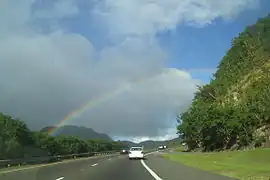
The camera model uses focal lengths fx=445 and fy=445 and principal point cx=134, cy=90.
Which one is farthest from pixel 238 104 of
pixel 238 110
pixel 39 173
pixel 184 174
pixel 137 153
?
pixel 39 173

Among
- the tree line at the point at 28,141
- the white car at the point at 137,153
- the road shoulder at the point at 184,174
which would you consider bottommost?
the road shoulder at the point at 184,174

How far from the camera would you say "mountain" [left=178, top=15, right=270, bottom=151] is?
73812 millimetres


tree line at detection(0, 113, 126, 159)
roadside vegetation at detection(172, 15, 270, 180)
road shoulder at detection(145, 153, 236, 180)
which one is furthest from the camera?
tree line at detection(0, 113, 126, 159)

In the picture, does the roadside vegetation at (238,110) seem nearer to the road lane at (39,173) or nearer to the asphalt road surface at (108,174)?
the asphalt road surface at (108,174)

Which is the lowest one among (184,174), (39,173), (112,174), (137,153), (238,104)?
(184,174)

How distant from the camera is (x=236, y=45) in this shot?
390ft

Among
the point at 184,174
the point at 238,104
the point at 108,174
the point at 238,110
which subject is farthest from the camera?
the point at 238,104

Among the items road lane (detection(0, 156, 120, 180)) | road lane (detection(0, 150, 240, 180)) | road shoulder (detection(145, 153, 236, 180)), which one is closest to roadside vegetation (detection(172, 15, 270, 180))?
road shoulder (detection(145, 153, 236, 180))

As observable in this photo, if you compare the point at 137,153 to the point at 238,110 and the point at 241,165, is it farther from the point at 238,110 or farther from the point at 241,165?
the point at 238,110

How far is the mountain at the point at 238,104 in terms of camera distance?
73.8 meters

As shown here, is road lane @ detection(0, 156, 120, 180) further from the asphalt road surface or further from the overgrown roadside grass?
the overgrown roadside grass

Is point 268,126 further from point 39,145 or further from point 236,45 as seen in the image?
point 39,145

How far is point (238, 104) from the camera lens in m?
84.6

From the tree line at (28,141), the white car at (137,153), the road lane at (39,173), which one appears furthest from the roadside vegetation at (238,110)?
the tree line at (28,141)
